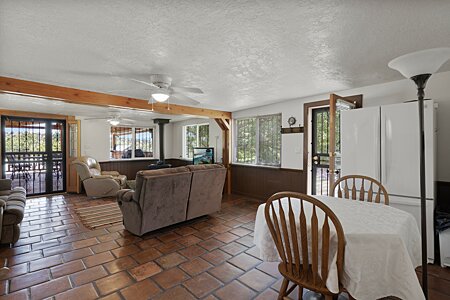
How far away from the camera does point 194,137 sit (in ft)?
24.1

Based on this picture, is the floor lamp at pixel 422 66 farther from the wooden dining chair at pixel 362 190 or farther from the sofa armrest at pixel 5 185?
the sofa armrest at pixel 5 185

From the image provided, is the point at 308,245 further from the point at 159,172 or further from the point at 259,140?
the point at 259,140

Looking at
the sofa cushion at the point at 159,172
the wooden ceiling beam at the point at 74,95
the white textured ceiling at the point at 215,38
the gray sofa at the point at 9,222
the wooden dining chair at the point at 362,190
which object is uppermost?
the white textured ceiling at the point at 215,38

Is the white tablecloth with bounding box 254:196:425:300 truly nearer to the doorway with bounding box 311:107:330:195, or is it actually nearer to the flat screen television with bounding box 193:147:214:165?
the doorway with bounding box 311:107:330:195

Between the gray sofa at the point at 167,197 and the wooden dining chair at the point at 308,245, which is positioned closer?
the wooden dining chair at the point at 308,245

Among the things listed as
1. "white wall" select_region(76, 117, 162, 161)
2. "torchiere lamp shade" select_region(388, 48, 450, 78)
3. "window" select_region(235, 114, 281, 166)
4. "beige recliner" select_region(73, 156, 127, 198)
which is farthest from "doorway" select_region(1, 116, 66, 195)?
"torchiere lamp shade" select_region(388, 48, 450, 78)

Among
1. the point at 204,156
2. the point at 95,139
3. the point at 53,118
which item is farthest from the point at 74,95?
the point at 95,139

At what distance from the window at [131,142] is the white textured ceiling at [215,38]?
14.8 ft

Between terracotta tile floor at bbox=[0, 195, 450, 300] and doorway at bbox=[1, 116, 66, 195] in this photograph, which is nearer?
terracotta tile floor at bbox=[0, 195, 450, 300]

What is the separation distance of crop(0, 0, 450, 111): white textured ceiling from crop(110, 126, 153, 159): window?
14.8 feet

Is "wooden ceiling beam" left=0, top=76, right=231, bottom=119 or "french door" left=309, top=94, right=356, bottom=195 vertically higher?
"wooden ceiling beam" left=0, top=76, right=231, bottom=119

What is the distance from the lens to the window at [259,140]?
16.1 feet

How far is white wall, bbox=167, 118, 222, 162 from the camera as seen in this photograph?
6.19 m

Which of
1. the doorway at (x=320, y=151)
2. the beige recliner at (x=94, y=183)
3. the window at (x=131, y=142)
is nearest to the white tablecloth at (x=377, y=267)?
the doorway at (x=320, y=151)
